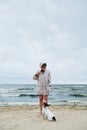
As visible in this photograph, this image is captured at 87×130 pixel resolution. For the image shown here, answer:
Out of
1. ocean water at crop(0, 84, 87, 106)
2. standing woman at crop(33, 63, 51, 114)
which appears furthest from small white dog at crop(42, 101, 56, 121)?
ocean water at crop(0, 84, 87, 106)

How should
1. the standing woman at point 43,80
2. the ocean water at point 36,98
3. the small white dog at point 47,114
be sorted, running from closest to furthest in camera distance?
the small white dog at point 47,114 < the standing woman at point 43,80 < the ocean water at point 36,98

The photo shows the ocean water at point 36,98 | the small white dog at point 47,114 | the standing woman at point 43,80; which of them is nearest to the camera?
the small white dog at point 47,114

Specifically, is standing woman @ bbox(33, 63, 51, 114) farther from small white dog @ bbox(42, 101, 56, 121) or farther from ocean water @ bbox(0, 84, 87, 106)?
ocean water @ bbox(0, 84, 87, 106)

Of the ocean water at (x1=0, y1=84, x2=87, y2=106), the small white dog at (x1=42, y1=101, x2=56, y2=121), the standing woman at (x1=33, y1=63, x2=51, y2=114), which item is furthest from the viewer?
the ocean water at (x1=0, y1=84, x2=87, y2=106)

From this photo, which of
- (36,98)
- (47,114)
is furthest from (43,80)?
(36,98)

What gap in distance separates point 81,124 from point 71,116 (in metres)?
1.64

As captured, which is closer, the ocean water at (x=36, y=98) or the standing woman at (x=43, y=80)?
the standing woman at (x=43, y=80)

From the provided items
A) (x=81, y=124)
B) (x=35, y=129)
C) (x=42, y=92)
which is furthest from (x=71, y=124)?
(x=42, y=92)

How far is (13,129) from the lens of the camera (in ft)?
30.9

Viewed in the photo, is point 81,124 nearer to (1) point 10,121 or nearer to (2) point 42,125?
(2) point 42,125

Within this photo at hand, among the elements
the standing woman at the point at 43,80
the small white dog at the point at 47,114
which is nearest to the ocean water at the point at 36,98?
the standing woman at the point at 43,80

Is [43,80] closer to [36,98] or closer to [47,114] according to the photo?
[47,114]

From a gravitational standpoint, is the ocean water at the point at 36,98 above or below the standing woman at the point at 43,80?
above

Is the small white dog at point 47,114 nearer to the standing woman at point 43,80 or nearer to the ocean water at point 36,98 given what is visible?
the standing woman at point 43,80
